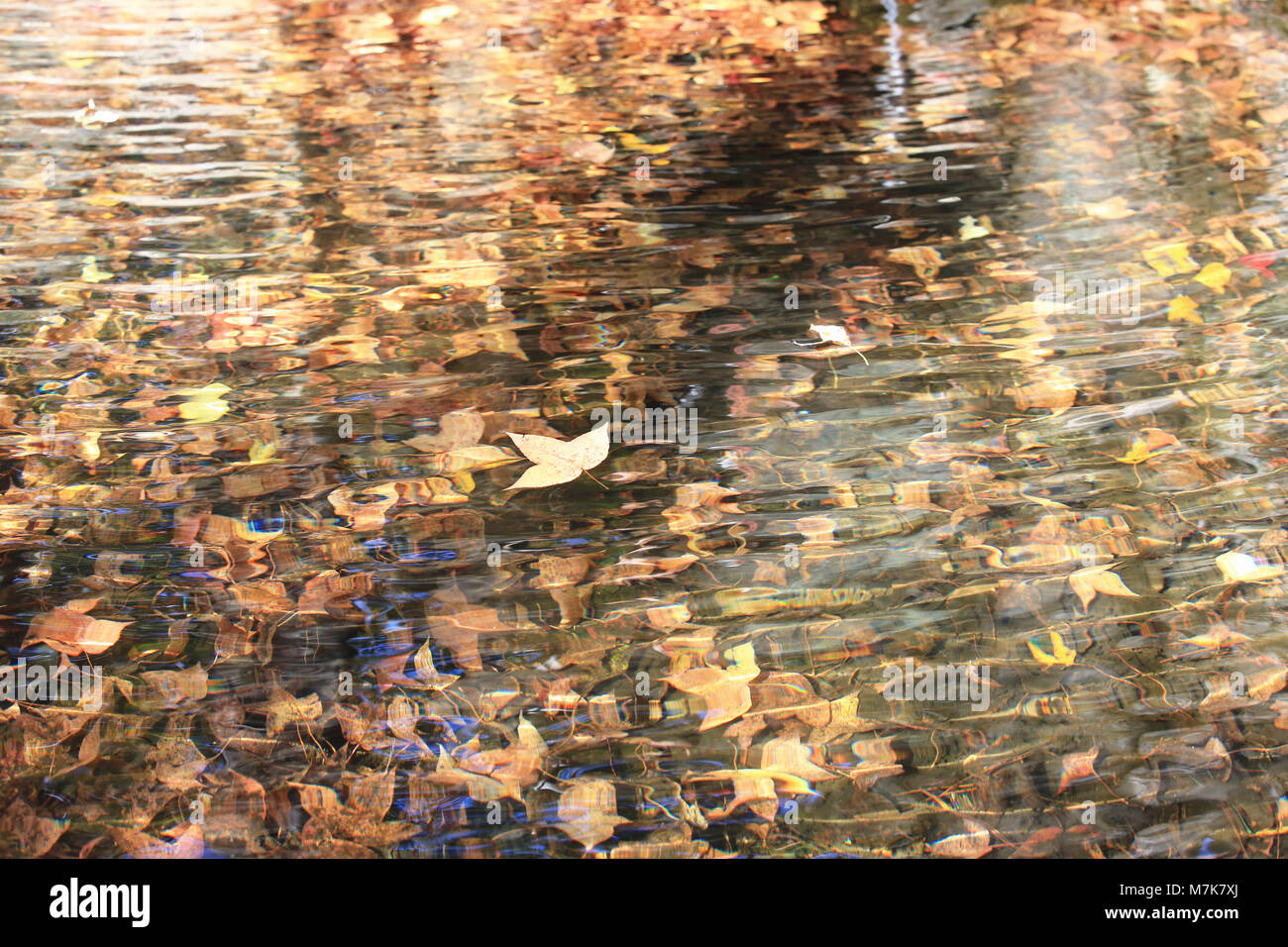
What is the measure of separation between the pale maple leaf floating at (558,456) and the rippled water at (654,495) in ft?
0.13

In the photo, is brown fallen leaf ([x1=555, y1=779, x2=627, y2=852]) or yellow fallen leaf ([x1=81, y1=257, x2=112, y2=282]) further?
yellow fallen leaf ([x1=81, y1=257, x2=112, y2=282])

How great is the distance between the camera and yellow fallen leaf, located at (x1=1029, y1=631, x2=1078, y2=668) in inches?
64.1

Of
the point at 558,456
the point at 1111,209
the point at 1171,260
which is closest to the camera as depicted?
the point at 558,456

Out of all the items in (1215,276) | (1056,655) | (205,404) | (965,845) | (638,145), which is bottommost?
(965,845)

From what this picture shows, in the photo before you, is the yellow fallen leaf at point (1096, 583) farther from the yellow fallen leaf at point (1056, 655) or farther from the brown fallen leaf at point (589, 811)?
the brown fallen leaf at point (589, 811)

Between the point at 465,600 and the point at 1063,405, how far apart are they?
1493 mm

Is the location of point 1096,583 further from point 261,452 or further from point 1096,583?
point 261,452

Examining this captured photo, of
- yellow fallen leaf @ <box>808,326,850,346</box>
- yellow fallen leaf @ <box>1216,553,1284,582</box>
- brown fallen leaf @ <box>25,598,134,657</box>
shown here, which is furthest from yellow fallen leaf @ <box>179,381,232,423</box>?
yellow fallen leaf @ <box>1216,553,1284,582</box>

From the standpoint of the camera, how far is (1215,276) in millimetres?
2721

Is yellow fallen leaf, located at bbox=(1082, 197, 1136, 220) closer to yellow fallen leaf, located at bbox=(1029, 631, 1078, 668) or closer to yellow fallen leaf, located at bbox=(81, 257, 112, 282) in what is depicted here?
yellow fallen leaf, located at bbox=(1029, 631, 1078, 668)

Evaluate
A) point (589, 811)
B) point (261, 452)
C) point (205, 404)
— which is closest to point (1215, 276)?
point (589, 811)

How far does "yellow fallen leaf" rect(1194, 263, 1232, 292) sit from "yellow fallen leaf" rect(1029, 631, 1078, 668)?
1586mm

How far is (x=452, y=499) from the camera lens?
6.59ft

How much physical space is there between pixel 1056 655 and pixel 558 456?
1.11 meters
